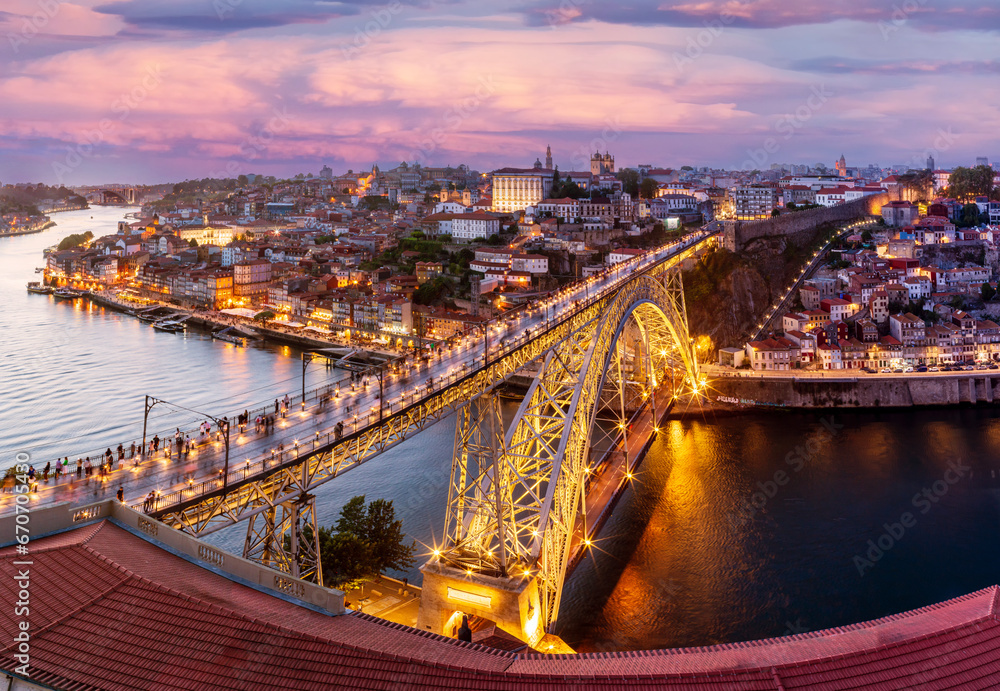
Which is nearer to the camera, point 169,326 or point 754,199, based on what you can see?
point 169,326

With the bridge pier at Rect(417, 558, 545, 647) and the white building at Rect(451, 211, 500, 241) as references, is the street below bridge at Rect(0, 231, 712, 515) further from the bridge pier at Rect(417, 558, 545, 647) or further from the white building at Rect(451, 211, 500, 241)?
the white building at Rect(451, 211, 500, 241)

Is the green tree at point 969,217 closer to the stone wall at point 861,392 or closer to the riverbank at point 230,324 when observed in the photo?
the stone wall at point 861,392

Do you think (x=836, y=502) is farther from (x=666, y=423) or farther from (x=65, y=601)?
(x=65, y=601)

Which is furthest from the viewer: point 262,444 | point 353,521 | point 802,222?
point 802,222

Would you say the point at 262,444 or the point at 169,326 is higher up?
the point at 262,444

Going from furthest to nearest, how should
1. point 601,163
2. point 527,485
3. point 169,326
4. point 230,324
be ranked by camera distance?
1. point 601,163
2. point 230,324
3. point 169,326
4. point 527,485

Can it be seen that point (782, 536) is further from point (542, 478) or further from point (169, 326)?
point (169, 326)

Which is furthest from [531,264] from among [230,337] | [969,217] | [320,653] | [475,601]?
[320,653]

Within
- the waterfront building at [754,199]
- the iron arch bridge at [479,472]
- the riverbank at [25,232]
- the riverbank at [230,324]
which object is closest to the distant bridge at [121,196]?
the riverbank at [25,232]
